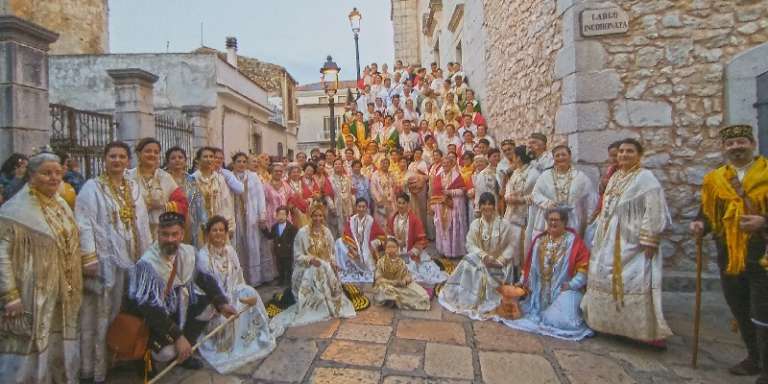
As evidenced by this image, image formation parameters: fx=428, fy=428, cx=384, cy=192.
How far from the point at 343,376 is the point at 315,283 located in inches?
60.6

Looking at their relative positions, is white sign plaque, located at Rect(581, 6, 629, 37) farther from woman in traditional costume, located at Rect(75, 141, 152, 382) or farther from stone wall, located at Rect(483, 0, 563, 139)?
woman in traditional costume, located at Rect(75, 141, 152, 382)

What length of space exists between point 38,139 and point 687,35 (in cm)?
801

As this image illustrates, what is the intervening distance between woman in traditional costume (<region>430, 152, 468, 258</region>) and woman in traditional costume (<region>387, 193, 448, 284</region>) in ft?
4.16

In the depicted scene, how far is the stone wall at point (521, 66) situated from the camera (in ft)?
20.2

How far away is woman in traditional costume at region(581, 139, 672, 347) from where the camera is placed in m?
3.71

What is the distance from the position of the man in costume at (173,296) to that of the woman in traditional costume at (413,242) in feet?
9.86

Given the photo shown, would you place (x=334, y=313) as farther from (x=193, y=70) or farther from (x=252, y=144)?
(x=252, y=144)

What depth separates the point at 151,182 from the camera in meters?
3.83

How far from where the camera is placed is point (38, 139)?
534 centimetres

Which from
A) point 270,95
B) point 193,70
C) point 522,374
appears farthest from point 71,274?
point 270,95

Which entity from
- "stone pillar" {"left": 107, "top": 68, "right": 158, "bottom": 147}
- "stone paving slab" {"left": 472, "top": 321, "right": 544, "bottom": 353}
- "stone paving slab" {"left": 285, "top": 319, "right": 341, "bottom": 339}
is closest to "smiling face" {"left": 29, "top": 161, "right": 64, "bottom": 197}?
"stone paving slab" {"left": 285, "top": 319, "right": 341, "bottom": 339}

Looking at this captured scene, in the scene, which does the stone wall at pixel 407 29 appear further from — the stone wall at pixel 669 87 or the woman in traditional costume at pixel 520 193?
the woman in traditional costume at pixel 520 193

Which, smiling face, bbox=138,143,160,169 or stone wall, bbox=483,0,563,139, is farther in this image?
stone wall, bbox=483,0,563,139

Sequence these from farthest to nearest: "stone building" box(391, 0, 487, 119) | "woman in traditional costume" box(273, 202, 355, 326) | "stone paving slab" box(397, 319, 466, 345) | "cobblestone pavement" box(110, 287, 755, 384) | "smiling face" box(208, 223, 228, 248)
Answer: "stone building" box(391, 0, 487, 119), "woman in traditional costume" box(273, 202, 355, 326), "stone paving slab" box(397, 319, 466, 345), "smiling face" box(208, 223, 228, 248), "cobblestone pavement" box(110, 287, 755, 384)
